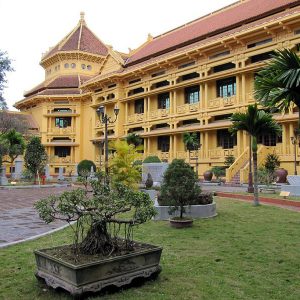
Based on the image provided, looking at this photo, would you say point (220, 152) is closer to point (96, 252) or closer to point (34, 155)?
point (34, 155)

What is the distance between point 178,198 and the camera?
9.83m

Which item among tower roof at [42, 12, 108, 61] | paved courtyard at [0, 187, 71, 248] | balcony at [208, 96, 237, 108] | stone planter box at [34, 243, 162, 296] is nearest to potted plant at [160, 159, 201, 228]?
paved courtyard at [0, 187, 71, 248]

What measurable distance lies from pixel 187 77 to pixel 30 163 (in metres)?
15.2

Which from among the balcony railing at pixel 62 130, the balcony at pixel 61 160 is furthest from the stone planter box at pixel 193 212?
the balcony railing at pixel 62 130

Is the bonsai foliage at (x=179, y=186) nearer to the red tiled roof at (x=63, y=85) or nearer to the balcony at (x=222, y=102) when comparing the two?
the balcony at (x=222, y=102)

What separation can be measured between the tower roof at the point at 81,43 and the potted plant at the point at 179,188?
138ft

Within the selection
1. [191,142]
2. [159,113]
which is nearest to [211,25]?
[159,113]

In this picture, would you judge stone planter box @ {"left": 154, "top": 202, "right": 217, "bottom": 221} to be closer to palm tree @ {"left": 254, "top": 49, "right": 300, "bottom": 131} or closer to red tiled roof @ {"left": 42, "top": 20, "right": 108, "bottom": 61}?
palm tree @ {"left": 254, "top": 49, "right": 300, "bottom": 131}

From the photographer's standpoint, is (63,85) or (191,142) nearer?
(191,142)

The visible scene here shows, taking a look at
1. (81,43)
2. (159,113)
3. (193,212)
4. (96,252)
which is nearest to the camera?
(96,252)

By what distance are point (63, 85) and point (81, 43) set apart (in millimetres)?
6885

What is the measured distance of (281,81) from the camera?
735 cm

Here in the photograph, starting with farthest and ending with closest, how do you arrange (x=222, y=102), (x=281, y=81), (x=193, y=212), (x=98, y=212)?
(x=222, y=102) → (x=193, y=212) → (x=281, y=81) → (x=98, y=212)

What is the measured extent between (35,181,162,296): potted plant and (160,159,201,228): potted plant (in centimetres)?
420
